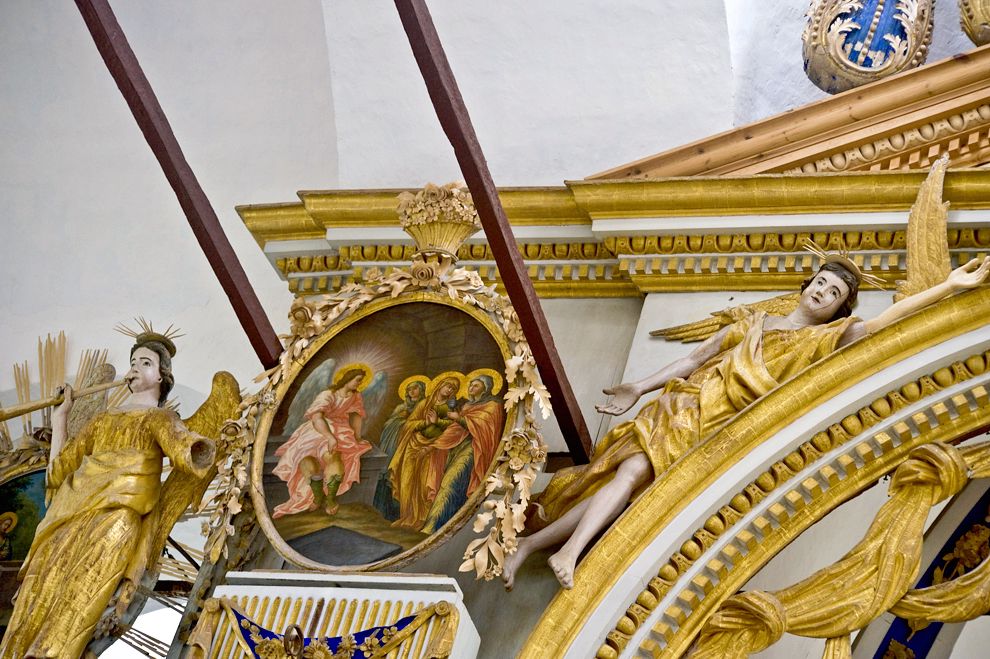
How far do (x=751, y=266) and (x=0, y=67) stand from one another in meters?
4.08

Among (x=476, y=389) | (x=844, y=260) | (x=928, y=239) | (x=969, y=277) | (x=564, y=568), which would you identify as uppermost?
(x=928, y=239)

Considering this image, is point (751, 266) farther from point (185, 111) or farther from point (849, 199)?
point (185, 111)

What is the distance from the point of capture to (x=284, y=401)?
17.2 feet

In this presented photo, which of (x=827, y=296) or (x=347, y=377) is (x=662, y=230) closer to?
(x=827, y=296)

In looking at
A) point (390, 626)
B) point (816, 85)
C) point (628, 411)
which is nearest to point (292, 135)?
point (816, 85)

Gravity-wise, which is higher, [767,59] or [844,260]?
[767,59]

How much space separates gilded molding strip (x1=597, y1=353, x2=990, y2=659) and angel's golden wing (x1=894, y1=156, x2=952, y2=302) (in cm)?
36

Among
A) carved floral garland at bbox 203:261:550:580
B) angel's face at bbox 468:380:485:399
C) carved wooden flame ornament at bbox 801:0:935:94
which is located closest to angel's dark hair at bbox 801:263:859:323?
Answer: carved floral garland at bbox 203:261:550:580

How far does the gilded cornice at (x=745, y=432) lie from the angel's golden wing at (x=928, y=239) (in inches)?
9.9

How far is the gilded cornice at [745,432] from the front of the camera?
467 centimetres

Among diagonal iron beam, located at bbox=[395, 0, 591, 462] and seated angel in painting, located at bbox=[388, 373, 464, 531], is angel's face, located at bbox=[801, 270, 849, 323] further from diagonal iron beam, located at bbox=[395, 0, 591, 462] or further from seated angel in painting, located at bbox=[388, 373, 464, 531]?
seated angel in painting, located at bbox=[388, 373, 464, 531]

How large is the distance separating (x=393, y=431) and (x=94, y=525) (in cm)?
92

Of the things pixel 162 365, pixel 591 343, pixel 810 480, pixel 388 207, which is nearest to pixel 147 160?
pixel 388 207

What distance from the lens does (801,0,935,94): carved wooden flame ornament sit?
254 inches
